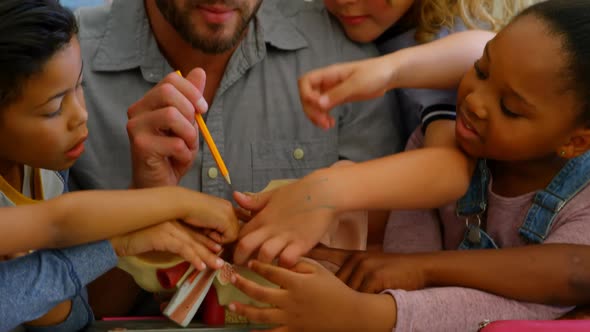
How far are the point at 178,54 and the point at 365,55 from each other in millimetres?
350

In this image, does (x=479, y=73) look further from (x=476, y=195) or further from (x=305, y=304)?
(x=305, y=304)

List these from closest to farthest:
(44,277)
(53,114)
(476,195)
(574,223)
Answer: (44,277) → (53,114) → (574,223) → (476,195)

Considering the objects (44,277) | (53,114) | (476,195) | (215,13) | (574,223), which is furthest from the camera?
(215,13)

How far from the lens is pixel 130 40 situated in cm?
135

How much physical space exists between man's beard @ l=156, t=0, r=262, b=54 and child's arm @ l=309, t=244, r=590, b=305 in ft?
1.60

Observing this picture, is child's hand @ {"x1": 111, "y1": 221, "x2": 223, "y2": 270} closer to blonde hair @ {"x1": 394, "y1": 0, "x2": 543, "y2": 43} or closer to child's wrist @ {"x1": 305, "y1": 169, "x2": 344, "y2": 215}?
child's wrist @ {"x1": 305, "y1": 169, "x2": 344, "y2": 215}

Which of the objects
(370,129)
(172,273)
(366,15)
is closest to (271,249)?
(172,273)

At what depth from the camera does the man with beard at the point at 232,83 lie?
1286mm

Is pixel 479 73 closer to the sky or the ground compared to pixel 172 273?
closer to the sky

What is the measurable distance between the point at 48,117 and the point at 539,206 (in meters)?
0.71

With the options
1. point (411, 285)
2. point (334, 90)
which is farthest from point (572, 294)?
point (334, 90)

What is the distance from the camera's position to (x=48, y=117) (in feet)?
3.06

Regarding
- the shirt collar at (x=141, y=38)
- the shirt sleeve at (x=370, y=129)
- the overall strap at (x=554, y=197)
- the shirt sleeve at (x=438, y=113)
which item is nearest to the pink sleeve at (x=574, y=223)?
the overall strap at (x=554, y=197)

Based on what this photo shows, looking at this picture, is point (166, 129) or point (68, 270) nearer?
point (68, 270)
